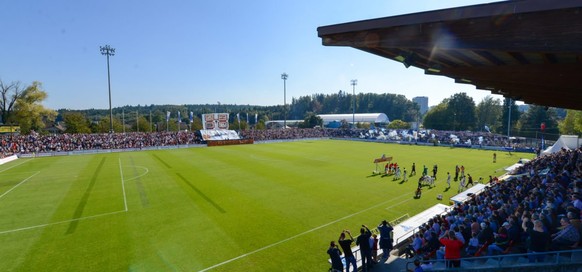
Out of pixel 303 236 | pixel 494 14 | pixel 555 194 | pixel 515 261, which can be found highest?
pixel 494 14

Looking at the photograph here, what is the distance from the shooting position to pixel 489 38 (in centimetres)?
491

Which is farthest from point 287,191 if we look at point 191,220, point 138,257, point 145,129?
point 145,129

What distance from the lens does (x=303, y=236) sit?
12.8 meters

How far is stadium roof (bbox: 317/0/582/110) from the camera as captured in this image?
4.23 meters

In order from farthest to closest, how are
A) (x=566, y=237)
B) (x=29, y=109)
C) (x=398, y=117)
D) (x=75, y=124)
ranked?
(x=398, y=117) → (x=75, y=124) → (x=29, y=109) → (x=566, y=237)

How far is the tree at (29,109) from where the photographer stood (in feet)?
194

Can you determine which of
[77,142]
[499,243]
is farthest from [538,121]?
[77,142]

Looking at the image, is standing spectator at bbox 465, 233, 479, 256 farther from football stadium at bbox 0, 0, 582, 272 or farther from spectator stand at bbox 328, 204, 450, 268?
spectator stand at bbox 328, 204, 450, 268

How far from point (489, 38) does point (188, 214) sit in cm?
1477

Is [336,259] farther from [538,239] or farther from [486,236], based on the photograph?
[538,239]

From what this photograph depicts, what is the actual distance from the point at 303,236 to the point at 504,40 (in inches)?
406

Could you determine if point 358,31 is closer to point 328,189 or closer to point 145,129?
point 328,189

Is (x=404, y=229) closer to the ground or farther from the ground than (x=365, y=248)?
closer to the ground

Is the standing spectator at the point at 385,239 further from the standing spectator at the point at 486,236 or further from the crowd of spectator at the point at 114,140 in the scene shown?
the crowd of spectator at the point at 114,140
